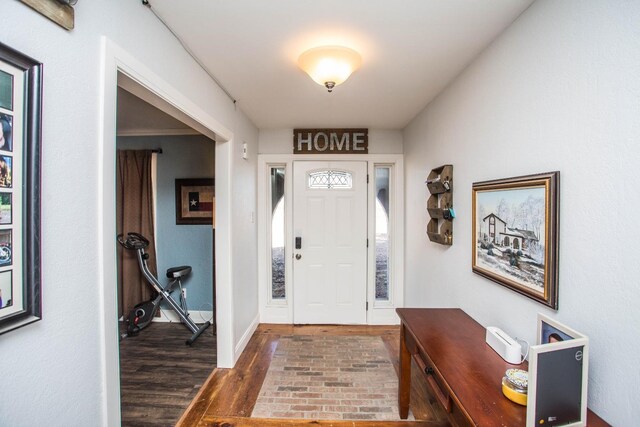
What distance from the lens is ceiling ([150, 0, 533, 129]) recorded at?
1365 millimetres

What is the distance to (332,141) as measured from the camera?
344cm

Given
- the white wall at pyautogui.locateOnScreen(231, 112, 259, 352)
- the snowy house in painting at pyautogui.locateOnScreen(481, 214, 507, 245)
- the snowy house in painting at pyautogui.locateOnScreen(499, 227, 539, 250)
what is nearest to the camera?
the snowy house in painting at pyautogui.locateOnScreen(499, 227, 539, 250)

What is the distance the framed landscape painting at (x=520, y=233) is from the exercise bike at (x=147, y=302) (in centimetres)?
289

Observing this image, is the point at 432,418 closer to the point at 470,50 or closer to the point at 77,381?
the point at 77,381

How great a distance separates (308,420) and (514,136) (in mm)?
2134

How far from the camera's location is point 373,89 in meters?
2.30

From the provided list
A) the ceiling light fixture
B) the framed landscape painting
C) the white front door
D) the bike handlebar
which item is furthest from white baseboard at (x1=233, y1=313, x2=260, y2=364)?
the ceiling light fixture

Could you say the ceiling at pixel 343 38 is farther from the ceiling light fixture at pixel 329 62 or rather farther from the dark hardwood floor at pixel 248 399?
the dark hardwood floor at pixel 248 399

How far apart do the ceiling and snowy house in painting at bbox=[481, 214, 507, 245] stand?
1015 millimetres

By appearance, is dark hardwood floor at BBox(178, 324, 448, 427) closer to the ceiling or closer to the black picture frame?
the black picture frame

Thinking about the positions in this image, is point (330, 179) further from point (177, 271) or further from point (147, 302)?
point (147, 302)

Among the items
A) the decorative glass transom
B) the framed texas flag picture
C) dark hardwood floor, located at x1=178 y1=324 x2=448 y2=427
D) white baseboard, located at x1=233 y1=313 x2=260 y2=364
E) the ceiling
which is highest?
the ceiling

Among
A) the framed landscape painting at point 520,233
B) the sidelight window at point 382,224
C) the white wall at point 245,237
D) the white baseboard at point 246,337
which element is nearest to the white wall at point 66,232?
the white wall at point 245,237

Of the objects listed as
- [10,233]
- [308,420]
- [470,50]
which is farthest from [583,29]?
[308,420]
